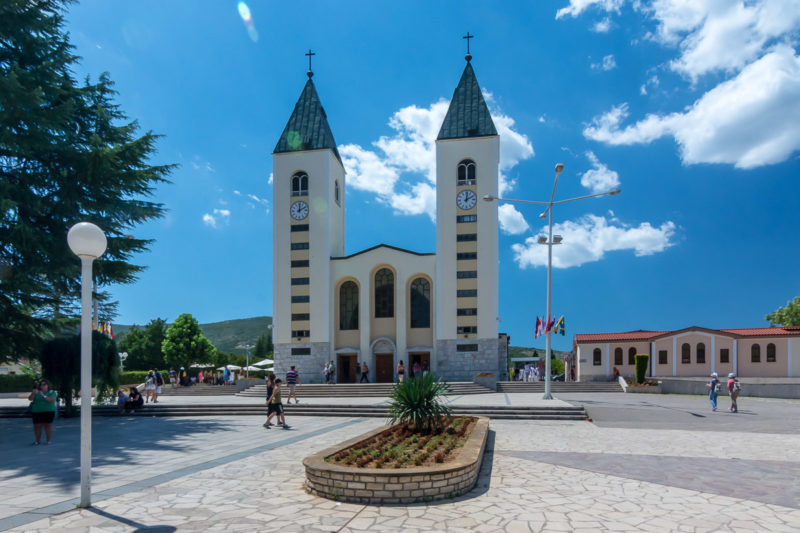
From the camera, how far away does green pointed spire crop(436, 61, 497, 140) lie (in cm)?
3806

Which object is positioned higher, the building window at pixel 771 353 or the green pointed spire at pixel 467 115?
the green pointed spire at pixel 467 115

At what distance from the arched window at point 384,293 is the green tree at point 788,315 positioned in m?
Result: 41.9

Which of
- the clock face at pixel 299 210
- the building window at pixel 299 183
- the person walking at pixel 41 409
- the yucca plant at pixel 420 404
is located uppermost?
the building window at pixel 299 183

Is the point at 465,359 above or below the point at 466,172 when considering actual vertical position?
below

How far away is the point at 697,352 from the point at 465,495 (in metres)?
39.1

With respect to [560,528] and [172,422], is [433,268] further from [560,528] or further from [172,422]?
[560,528]

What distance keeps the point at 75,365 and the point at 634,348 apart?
37.6 metres

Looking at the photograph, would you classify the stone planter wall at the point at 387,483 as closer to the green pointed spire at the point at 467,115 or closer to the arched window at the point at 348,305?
the arched window at the point at 348,305

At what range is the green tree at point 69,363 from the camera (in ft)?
63.0

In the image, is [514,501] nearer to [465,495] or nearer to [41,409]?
A: [465,495]

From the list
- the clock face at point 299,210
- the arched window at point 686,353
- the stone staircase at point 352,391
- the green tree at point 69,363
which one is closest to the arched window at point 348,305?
the clock face at point 299,210

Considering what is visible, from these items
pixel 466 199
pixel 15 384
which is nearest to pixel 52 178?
pixel 466 199

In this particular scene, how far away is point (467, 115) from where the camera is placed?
128 ft

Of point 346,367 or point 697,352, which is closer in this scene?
point 346,367
